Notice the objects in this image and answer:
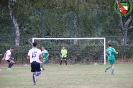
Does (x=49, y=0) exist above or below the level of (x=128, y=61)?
above

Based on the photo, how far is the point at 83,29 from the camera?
3650 cm

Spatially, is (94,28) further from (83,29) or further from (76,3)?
(76,3)

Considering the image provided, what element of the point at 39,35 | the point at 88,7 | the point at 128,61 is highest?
the point at 88,7

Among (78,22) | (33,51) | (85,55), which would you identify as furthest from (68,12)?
(33,51)

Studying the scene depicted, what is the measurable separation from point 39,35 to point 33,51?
62.9ft

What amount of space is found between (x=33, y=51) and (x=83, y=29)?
66.6 ft

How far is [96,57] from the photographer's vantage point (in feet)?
117

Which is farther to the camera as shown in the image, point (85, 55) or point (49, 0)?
point (49, 0)

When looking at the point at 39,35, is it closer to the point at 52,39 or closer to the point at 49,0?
the point at 52,39

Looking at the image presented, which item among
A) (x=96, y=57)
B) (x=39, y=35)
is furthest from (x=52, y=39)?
(x=96, y=57)

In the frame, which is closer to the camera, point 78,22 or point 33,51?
point 33,51

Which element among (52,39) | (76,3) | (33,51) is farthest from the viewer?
(76,3)

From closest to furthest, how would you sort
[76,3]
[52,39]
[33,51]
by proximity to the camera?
[33,51]
[52,39]
[76,3]

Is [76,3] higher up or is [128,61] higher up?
[76,3]
